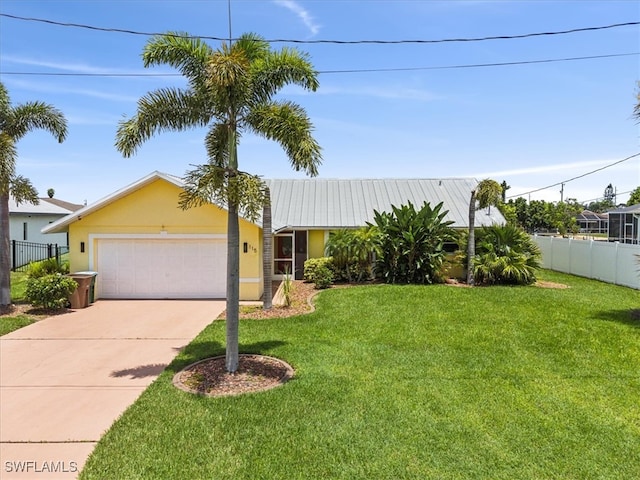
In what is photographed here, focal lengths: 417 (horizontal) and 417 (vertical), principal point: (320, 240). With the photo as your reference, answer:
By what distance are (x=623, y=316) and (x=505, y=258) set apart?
5.86m

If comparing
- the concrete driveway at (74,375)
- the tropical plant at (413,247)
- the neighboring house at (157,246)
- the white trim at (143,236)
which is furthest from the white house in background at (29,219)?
the tropical plant at (413,247)

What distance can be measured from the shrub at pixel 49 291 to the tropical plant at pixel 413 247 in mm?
10722

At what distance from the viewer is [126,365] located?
7.64 meters

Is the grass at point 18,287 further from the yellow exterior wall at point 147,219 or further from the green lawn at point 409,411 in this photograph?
the green lawn at point 409,411

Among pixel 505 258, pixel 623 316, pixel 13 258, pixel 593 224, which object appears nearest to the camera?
pixel 623 316

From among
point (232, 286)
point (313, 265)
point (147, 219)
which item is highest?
point (147, 219)

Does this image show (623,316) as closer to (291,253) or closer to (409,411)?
(409,411)

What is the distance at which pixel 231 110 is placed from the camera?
6852 mm

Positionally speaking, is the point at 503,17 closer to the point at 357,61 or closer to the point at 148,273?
the point at 357,61

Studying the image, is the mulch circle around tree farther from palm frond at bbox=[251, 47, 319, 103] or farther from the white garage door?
the white garage door

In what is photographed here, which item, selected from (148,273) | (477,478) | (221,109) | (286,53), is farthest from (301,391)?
(148,273)

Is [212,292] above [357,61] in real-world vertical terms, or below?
below

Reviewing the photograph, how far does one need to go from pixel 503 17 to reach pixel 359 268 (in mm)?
9845

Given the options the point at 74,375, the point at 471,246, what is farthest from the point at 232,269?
the point at 471,246
